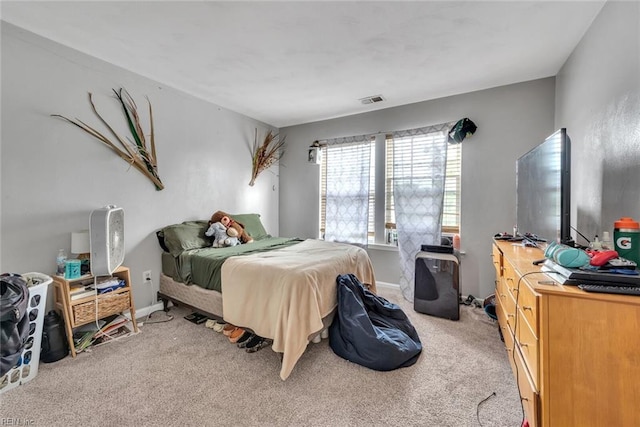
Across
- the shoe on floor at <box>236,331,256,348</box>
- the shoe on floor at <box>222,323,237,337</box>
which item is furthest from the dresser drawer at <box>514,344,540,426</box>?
the shoe on floor at <box>222,323,237,337</box>

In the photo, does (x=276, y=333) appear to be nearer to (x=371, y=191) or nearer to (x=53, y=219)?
(x=53, y=219)

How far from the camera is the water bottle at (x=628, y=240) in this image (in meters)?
1.14

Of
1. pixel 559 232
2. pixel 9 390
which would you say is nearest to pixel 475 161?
pixel 559 232

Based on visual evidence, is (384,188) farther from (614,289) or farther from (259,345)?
(614,289)

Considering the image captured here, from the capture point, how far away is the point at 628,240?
3.80 feet

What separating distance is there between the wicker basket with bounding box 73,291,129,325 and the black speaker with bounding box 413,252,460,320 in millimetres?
2872

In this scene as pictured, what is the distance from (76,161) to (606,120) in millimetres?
4030

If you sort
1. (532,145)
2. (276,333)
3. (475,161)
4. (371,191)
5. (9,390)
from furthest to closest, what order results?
(371,191), (475,161), (532,145), (276,333), (9,390)

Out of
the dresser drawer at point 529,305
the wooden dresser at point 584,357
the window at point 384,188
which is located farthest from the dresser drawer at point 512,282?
the window at point 384,188

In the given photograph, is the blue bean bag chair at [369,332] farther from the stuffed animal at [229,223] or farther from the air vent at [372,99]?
the air vent at [372,99]

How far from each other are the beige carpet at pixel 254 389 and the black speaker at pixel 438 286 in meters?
0.47

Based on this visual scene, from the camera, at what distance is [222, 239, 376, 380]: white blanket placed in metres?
1.84

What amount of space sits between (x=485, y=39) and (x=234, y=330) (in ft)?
10.7

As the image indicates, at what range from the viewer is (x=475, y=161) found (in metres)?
3.06
